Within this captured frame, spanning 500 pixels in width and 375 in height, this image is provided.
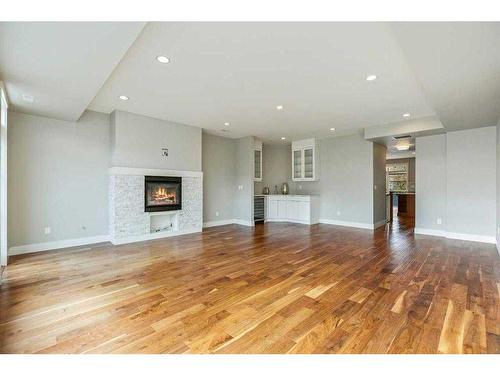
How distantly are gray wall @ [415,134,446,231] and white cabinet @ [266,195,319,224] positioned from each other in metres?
2.52

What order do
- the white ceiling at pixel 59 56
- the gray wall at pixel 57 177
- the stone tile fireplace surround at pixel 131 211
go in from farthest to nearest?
1. the stone tile fireplace surround at pixel 131 211
2. the gray wall at pixel 57 177
3. the white ceiling at pixel 59 56

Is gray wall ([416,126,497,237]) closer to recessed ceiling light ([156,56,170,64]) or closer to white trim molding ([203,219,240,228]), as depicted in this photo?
white trim molding ([203,219,240,228])

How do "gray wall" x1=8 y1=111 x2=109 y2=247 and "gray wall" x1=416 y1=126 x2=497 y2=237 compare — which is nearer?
"gray wall" x1=8 y1=111 x2=109 y2=247

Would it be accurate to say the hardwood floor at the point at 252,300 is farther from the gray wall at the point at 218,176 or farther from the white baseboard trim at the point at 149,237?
the gray wall at the point at 218,176

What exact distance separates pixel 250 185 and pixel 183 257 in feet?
11.2

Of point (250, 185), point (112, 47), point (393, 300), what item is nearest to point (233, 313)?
point (393, 300)

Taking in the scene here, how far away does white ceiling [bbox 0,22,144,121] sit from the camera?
1.86 metres

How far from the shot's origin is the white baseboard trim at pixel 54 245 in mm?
3988

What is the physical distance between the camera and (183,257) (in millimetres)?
3777

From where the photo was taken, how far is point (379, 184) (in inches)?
263

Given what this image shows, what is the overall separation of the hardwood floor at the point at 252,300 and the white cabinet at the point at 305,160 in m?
3.48

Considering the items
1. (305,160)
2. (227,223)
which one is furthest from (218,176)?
(305,160)

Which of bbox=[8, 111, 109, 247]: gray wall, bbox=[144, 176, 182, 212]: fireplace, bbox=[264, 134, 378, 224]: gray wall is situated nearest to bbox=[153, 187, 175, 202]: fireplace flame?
bbox=[144, 176, 182, 212]: fireplace

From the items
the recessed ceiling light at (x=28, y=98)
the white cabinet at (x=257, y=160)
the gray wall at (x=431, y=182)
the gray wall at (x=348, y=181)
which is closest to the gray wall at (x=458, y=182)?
the gray wall at (x=431, y=182)
